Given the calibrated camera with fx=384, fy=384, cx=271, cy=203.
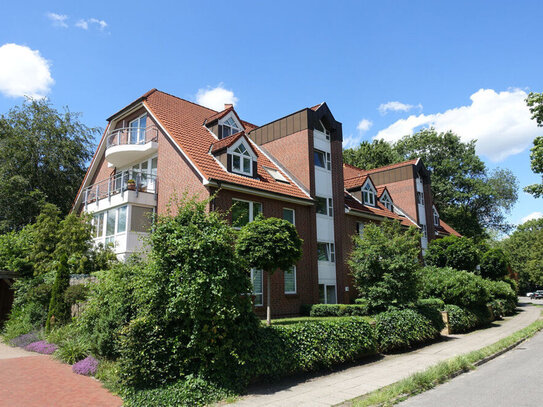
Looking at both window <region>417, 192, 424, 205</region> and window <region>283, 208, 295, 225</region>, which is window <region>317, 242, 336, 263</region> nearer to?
window <region>283, 208, 295, 225</region>

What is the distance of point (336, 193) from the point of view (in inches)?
890

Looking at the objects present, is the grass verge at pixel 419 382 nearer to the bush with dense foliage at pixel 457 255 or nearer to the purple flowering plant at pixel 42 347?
the purple flowering plant at pixel 42 347

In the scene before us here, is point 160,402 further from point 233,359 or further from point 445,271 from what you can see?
point 445,271

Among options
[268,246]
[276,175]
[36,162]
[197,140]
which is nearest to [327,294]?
[276,175]

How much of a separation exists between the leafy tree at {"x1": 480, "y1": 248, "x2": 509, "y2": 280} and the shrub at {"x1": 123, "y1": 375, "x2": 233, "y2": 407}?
2704 cm

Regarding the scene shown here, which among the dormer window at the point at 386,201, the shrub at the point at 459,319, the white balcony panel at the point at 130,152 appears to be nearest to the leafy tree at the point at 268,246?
the shrub at the point at 459,319

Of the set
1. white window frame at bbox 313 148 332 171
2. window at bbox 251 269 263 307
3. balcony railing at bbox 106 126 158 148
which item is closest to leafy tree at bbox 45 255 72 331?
window at bbox 251 269 263 307

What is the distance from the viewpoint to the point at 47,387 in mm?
8758

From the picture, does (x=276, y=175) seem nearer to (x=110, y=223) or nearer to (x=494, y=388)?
(x=110, y=223)

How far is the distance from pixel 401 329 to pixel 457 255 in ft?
46.4

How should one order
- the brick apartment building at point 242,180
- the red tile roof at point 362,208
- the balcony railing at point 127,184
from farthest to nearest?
the red tile roof at point 362,208 → the balcony railing at point 127,184 → the brick apartment building at point 242,180

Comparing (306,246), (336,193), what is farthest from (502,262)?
(306,246)

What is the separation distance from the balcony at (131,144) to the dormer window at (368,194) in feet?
46.9

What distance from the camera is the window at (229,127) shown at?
71.5 feet
